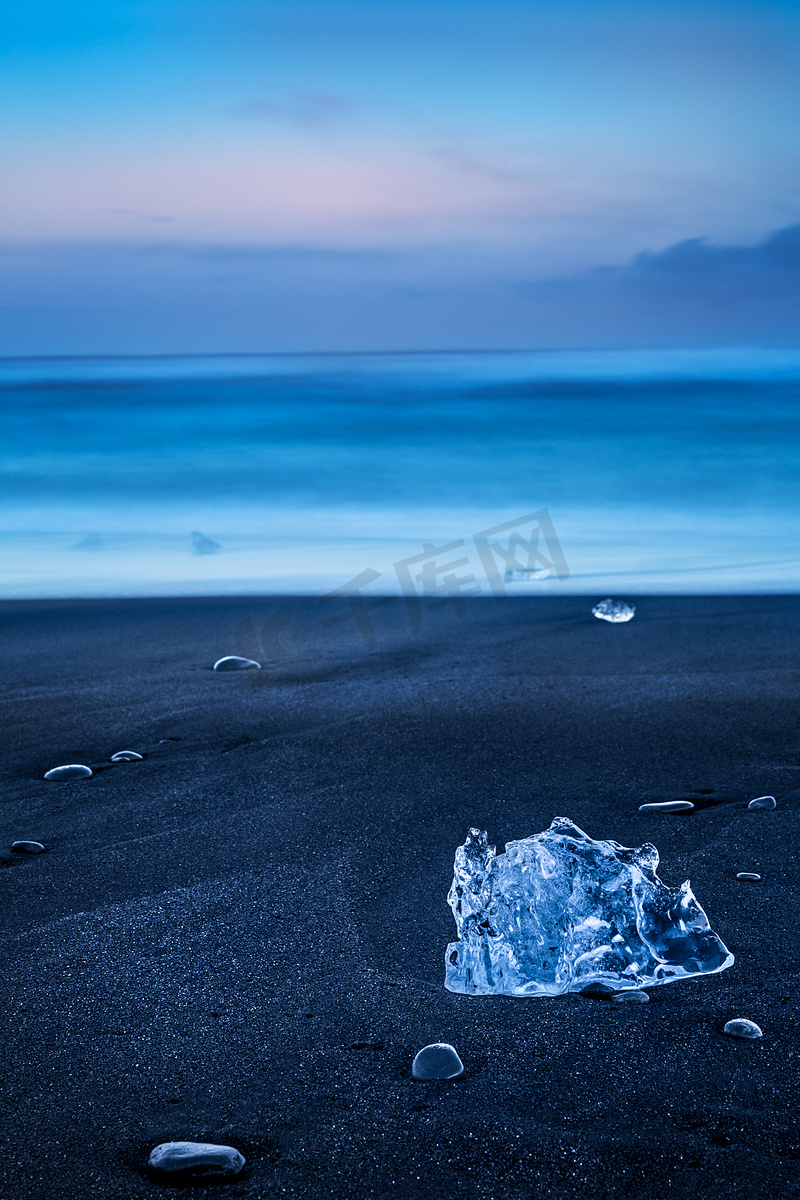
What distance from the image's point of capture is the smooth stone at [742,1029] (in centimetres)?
169

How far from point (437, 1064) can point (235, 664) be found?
108 inches

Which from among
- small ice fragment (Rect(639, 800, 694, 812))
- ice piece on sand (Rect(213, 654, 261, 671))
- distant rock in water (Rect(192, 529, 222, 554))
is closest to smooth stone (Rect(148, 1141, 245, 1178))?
small ice fragment (Rect(639, 800, 694, 812))

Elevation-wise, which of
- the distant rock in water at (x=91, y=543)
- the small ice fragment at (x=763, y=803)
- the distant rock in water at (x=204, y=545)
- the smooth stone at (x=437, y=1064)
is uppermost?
the distant rock in water at (x=91, y=543)

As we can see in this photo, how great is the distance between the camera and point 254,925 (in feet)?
6.97

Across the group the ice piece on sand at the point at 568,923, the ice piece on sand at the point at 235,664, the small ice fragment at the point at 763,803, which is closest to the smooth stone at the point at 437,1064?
the ice piece on sand at the point at 568,923

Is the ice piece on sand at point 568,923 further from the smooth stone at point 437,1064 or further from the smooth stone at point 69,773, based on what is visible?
the smooth stone at point 69,773

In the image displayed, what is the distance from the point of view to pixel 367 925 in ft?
6.96

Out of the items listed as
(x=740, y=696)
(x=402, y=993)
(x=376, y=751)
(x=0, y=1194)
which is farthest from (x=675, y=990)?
(x=740, y=696)

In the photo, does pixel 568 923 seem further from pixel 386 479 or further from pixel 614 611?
pixel 386 479

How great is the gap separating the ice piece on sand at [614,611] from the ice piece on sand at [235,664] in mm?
1818

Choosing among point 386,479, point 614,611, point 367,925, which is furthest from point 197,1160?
point 386,479

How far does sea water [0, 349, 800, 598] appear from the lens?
7441 mm

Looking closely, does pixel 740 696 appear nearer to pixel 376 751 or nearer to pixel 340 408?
pixel 376 751

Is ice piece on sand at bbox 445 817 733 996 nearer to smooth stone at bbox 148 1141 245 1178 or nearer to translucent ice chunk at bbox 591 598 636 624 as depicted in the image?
smooth stone at bbox 148 1141 245 1178
